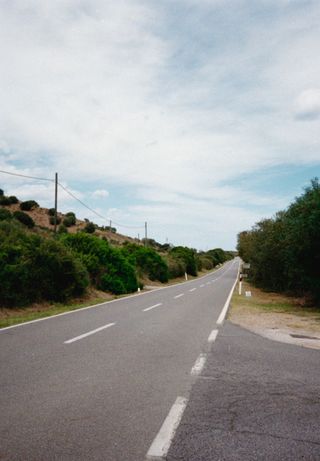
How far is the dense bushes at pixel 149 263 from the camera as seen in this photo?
137 feet

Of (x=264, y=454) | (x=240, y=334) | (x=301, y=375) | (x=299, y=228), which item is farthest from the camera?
(x=299, y=228)

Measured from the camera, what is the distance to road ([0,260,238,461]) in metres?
3.63

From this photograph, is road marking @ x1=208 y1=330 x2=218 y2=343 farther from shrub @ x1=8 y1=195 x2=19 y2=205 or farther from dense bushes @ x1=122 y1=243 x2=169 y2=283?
shrub @ x1=8 y1=195 x2=19 y2=205

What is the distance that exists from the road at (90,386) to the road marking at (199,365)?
0.02m

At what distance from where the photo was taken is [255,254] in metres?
34.7

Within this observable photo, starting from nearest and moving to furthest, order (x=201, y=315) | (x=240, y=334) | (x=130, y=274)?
(x=240, y=334), (x=201, y=315), (x=130, y=274)

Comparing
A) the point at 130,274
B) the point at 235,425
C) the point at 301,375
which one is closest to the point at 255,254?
the point at 130,274

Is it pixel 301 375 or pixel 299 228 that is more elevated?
pixel 299 228

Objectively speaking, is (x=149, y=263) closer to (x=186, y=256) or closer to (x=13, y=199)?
(x=186, y=256)

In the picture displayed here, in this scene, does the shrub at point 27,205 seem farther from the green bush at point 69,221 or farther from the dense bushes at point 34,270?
the dense bushes at point 34,270

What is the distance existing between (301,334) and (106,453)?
26.8 ft

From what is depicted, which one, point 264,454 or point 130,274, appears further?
point 130,274

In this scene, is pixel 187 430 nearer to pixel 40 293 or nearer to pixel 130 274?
pixel 40 293

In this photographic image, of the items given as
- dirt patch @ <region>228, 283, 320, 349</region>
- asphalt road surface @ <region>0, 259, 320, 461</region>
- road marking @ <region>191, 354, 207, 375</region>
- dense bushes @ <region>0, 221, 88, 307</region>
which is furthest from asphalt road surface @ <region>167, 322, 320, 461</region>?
dense bushes @ <region>0, 221, 88, 307</region>
